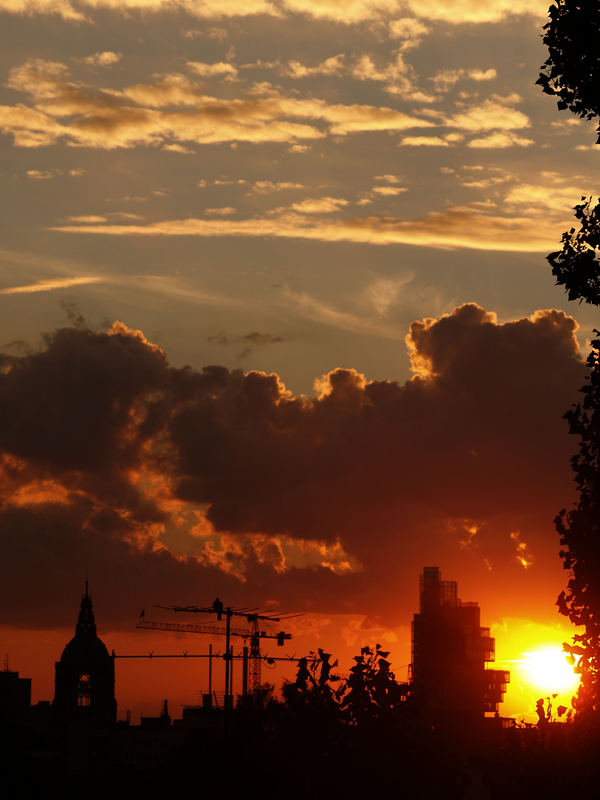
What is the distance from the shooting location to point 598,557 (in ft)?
120

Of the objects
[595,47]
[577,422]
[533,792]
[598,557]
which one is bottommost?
[533,792]

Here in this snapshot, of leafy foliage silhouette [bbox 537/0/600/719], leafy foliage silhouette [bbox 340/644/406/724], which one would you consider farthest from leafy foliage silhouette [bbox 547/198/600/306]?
leafy foliage silhouette [bbox 340/644/406/724]

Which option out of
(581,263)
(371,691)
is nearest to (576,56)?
(581,263)

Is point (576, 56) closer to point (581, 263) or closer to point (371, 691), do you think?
point (581, 263)

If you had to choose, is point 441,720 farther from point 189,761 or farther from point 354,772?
point 189,761

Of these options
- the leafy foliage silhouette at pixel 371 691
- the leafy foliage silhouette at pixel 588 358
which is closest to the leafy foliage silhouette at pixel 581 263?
the leafy foliage silhouette at pixel 588 358

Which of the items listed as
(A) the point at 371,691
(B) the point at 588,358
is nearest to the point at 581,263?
(B) the point at 588,358

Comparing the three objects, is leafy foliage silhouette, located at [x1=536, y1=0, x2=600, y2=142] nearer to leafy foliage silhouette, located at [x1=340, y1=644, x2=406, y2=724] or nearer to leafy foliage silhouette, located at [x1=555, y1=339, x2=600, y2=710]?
leafy foliage silhouette, located at [x1=555, y1=339, x2=600, y2=710]

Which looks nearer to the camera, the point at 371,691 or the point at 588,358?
the point at 588,358

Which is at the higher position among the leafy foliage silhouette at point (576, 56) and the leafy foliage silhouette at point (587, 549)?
the leafy foliage silhouette at point (576, 56)

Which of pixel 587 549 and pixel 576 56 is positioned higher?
pixel 576 56

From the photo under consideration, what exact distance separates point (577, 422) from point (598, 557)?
3.68 metres

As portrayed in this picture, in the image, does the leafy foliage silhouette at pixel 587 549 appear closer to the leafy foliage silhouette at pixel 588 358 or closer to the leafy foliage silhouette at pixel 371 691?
the leafy foliage silhouette at pixel 588 358

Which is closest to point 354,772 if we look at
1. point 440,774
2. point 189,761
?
point 440,774
